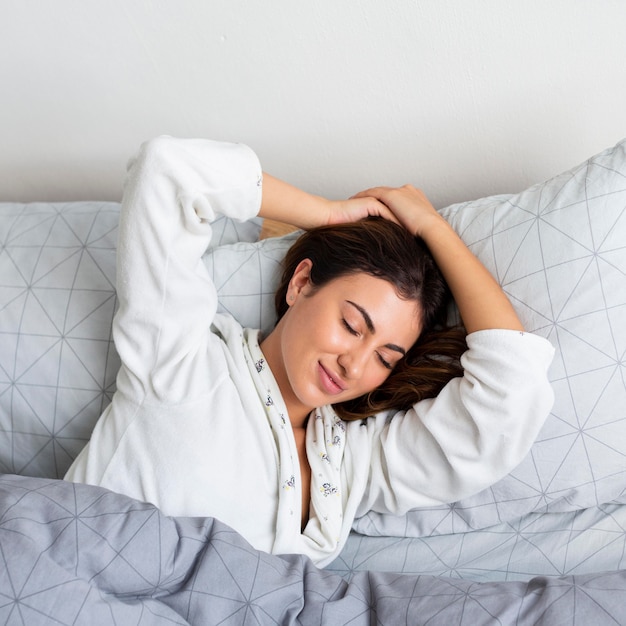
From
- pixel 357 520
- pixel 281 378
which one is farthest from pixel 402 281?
pixel 357 520

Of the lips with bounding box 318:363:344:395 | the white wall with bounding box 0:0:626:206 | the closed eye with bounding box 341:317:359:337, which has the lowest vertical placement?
the lips with bounding box 318:363:344:395

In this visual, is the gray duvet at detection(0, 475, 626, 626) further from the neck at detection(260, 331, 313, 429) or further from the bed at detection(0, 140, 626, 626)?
the neck at detection(260, 331, 313, 429)

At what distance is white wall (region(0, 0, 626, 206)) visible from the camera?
4.09 ft

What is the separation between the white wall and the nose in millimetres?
496

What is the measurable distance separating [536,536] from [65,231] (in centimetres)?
99

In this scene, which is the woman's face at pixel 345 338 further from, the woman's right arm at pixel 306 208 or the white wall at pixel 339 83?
the white wall at pixel 339 83

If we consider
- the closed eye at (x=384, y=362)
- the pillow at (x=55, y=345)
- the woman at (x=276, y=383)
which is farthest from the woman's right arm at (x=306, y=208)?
the closed eye at (x=384, y=362)

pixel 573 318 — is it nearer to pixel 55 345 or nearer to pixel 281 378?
pixel 281 378

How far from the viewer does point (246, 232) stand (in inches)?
56.2

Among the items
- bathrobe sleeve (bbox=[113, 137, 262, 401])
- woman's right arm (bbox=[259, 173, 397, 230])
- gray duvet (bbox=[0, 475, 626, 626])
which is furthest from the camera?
woman's right arm (bbox=[259, 173, 397, 230])

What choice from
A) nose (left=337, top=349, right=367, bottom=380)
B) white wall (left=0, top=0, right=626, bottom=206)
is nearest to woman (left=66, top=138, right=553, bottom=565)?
nose (left=337, top=349, right=367, bottom=380)

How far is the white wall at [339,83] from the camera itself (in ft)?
4.09

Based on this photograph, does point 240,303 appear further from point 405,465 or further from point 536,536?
point 536,536

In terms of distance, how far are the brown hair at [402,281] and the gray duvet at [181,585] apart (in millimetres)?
315
